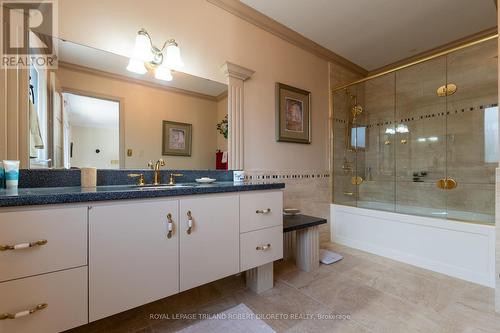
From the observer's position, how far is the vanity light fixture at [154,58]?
1.51 meters

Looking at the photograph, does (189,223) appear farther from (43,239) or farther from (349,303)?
(349,303)

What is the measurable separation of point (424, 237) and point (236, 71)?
7.46ft

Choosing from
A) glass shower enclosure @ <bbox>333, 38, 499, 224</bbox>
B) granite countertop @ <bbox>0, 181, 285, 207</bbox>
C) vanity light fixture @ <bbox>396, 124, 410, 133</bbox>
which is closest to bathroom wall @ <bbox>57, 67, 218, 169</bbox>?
granite countertop @ <bbox>0, 181, 285, 207</bbox>

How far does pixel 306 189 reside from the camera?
2557 millimetres

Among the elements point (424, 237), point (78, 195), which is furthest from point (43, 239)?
point (424, 237)

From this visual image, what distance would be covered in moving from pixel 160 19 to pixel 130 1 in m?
0.21

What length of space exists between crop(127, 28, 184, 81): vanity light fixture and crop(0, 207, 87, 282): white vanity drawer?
43.8 inches

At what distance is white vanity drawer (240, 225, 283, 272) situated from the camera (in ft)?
4.54

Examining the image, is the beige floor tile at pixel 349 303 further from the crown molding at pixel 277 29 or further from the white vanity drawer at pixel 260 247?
the crown molding at pixel 277 29

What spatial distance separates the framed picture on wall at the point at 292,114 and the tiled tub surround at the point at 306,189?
38 cm

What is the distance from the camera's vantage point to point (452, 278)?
181 centimetres

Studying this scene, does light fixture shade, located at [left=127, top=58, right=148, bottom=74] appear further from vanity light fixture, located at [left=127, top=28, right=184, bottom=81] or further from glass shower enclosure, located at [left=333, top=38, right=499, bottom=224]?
glass shower enclosure, located at [left=333, top=38, right=499, bottom=224]

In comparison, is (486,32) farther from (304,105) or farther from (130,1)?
(130,1)

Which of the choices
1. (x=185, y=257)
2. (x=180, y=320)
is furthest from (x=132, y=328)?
(x=185, y=257)
